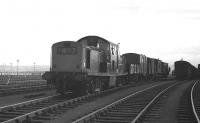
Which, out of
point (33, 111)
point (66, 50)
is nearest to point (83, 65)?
point (66, 50)

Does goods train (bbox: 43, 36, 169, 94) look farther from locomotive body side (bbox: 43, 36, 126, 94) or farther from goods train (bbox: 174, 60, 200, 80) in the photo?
goods train (bbox: 174, 60, 200, 80)

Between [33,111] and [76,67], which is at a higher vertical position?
[76,67]

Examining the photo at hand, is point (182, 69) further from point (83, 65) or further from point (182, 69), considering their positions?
point (83, 65)

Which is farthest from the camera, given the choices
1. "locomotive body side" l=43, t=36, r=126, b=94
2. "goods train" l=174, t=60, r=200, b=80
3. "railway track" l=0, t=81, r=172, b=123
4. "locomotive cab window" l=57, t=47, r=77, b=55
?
"goods train" l=174, t=60, r=200, b=80

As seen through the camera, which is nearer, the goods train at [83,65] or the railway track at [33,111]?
the railway track at [33,111]

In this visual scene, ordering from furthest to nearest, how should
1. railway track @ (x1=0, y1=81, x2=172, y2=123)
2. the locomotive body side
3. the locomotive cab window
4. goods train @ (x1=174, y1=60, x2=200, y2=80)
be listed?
1. goods train @ (x1=174, y1=60, x2=200, y2=80)
2. the locomotive cab window
3. the locomotive body side
4. railway track @ (x1=0, y1=81, x2=172, y2=123)

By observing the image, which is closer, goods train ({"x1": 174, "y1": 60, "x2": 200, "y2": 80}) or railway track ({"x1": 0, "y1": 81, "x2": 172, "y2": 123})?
railway track ({"x1": 0, "y1": 81, "x2": 172, "y2": 123})

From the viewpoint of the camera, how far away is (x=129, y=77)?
3256 centimetres

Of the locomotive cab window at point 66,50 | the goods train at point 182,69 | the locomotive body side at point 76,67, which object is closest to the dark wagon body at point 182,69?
the goods train at point 182,69

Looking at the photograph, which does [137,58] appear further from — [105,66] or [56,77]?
[56,77]

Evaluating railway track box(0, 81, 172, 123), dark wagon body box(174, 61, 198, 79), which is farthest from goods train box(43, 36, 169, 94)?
dark wagon body box(174, 61, 198, 79)

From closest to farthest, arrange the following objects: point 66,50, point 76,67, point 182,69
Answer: point 76,67 → point 66,50 → point 182,69

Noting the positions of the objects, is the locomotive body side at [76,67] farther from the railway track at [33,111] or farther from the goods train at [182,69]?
the goods train at [182,69]

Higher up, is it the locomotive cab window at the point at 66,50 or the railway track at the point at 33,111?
the locomotive cab window at the point at 66,50
